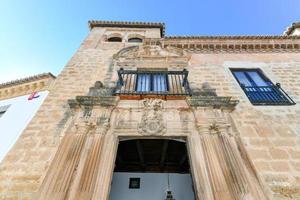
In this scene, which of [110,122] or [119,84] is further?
[119,84]

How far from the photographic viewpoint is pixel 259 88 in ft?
19.9

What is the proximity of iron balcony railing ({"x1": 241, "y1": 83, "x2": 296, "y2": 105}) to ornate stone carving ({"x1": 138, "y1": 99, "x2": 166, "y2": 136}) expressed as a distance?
256 cm

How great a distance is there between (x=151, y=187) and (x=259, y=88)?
4.23 metres

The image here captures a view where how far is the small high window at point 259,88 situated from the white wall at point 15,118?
6.07 metres

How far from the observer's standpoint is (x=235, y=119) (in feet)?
15.9

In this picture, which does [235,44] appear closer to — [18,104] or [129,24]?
[129,24]

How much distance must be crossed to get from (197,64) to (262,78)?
2112mm

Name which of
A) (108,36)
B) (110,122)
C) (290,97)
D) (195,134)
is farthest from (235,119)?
(108,36)

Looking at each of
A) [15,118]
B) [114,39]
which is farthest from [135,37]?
[15,118]

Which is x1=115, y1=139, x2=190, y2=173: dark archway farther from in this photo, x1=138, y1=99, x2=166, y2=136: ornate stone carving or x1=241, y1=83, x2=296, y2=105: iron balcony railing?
x1=241, y1=83, x2=296, y2=105: iron balcony railing

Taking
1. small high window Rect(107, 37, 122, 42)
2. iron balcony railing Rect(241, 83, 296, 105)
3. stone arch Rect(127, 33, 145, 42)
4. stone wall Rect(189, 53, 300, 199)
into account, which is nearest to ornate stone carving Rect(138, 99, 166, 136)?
stone wall Rect(189, 53, 300, 199)

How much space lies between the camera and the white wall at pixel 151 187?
5.47m

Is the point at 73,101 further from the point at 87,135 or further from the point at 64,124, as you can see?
the point at 87,135

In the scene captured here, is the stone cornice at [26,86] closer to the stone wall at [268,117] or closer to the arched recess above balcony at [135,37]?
the arched recess above balcony at [135,37]
